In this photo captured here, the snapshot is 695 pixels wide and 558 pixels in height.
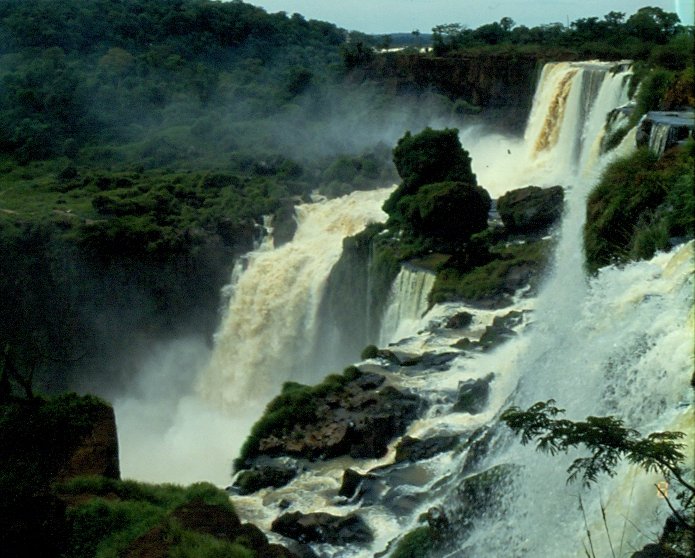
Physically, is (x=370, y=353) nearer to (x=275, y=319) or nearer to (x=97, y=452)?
(x=97, y=452)

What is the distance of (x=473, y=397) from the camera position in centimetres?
1588

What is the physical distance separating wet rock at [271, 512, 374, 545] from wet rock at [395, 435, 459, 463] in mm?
1839

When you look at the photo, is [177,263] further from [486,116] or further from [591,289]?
[591,289]

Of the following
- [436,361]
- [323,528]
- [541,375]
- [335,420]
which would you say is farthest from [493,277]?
[323,528]

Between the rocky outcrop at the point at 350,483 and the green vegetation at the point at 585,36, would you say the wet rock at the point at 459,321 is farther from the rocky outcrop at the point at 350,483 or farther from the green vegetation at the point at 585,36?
the green vegetation at the point at 585,36

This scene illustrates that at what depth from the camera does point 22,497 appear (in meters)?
9.88

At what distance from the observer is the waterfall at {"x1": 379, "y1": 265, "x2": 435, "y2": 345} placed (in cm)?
2297

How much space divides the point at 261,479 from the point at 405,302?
31.3 feet

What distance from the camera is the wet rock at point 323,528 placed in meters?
12.4

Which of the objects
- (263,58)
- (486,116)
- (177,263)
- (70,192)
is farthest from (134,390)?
(263,58)

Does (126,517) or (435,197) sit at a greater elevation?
(435,197)

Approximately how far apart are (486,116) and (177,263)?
55.6ft

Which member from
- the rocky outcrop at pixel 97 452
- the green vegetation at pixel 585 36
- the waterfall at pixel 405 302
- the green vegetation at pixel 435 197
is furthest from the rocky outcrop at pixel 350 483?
the green vegetation at pixel 585 36

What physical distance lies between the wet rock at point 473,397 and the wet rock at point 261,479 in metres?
3.17
